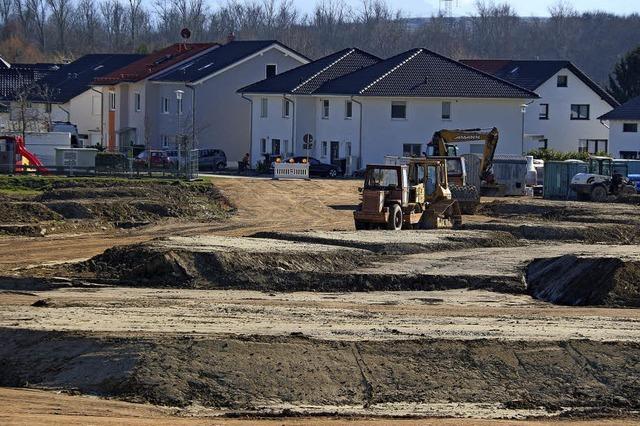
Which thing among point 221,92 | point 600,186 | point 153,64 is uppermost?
point 153,64

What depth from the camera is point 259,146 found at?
224ft

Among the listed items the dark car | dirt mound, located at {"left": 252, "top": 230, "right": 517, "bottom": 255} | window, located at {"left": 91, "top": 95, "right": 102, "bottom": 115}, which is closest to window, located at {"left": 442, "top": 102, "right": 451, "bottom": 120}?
the dark car

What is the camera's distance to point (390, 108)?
63656 millimetres

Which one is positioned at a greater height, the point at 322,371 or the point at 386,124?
the point at 386,124

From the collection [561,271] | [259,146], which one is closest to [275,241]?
[561,271]

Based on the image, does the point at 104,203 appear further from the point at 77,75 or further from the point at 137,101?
the point at 77,75

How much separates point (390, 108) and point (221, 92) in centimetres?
1234

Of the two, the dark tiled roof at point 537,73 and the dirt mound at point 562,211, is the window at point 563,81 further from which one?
the dirt mound at point 562,211

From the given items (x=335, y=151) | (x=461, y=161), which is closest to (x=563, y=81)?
(x=335, y=151)

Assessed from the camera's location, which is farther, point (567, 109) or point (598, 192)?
point (567, 109)

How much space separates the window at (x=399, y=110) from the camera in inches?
2510

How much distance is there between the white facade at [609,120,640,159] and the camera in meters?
70.5

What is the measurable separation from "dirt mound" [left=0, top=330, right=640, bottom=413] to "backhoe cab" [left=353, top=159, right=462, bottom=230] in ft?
51.0

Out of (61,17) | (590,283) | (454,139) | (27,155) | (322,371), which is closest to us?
(322,371)
